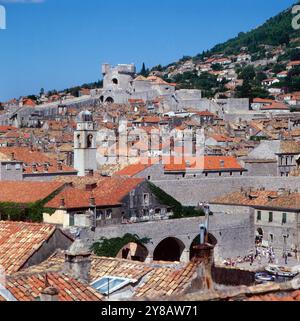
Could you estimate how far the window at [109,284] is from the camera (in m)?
8.77

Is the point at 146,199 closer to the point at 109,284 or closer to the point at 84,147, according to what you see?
the point at 84,147

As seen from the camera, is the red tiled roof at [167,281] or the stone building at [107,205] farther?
the stone building at [107,205]

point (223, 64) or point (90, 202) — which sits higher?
point (223, 64)

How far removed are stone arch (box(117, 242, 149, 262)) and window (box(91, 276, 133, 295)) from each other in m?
15.1

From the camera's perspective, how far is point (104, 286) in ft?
29.6

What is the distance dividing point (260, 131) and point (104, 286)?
59518 mm

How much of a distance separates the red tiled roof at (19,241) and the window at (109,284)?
1615 millimetres

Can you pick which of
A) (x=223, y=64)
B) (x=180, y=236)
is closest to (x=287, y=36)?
(x=223, y=64)

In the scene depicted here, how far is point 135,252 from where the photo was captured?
25.5 meters

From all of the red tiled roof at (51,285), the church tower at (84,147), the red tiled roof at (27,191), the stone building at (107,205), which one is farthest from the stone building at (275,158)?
the red tiled roof at (51,285)

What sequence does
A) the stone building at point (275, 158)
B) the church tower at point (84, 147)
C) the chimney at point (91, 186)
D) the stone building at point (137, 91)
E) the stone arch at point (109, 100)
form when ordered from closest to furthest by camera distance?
the chimney at point (91, 186) < the church tower at point (84, 147) < the stone building at point (275, 158) < the stone building at point (137, 91) < the stone arch at point (109, 100)

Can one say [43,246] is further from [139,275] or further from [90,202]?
[90,202]

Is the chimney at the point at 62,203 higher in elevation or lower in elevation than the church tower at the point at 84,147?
Result: lower

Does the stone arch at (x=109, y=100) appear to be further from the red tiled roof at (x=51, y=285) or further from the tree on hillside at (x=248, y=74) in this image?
the red tiled roof at (x=51, y=285)
